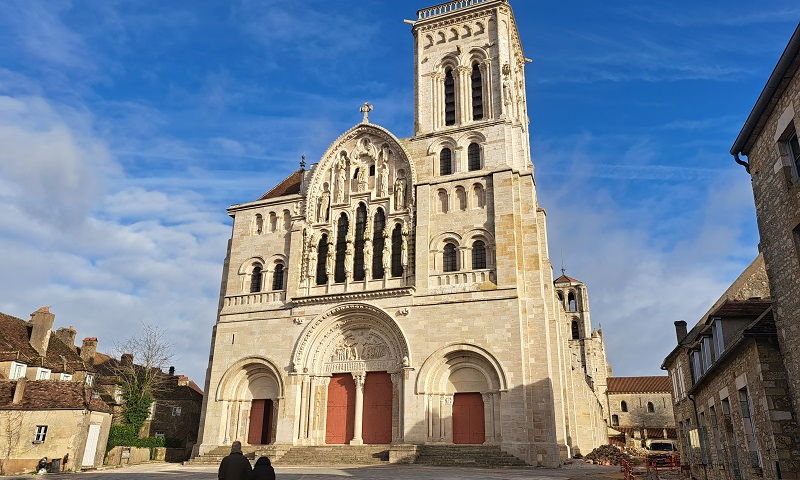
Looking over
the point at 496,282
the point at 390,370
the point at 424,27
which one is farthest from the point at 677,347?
the point at 424,27

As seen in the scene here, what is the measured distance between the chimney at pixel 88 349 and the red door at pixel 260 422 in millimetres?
13855

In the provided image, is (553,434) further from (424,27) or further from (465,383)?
(424,27)

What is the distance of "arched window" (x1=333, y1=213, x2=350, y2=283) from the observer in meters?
28.6

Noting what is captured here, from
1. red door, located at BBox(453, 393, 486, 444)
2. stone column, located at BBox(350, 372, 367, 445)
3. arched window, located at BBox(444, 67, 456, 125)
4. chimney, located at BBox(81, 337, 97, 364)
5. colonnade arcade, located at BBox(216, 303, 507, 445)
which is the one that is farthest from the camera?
chimney, located at BBox(81, 337, 97, 364)

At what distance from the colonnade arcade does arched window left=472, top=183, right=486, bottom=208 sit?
649 cm

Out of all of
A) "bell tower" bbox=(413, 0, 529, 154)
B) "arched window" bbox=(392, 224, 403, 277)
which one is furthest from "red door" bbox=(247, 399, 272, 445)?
"bell tower" bbox=(413, 0, 529, 154)

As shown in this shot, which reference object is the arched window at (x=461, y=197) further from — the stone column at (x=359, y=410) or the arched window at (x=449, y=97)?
the stone column at (x=359, y=410)

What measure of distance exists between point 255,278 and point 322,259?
3.81 m

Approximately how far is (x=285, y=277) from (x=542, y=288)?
12.3 metres

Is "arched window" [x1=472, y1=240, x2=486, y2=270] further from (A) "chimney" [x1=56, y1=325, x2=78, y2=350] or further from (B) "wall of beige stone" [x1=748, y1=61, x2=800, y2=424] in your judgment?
(A) "chimney" [x1=56, y1=325, x2=78, y2=350]

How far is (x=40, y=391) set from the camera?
22750 mm

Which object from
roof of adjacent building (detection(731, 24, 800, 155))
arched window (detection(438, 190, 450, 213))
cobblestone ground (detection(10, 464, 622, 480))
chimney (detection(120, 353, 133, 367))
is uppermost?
arched window (detection(438, 190, 450, 213))

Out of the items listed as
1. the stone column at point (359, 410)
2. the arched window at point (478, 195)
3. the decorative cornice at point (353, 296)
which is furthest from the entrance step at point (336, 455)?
the arched window at point (478, 195)

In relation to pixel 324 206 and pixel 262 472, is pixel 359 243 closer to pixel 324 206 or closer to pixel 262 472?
pixel 324 206
